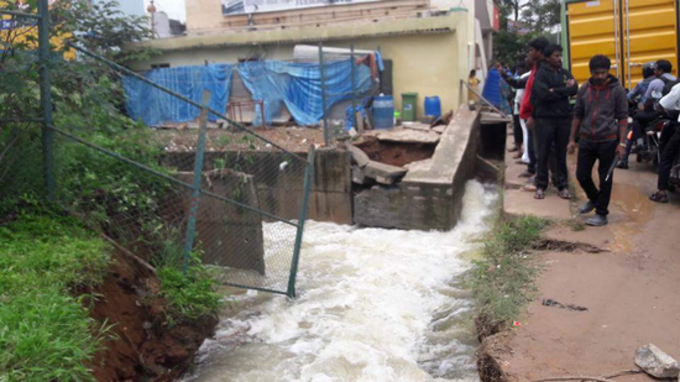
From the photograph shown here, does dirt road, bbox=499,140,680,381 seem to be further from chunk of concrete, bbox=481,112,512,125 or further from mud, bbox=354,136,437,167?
chunk of concrete, bbox=481,112,512,125

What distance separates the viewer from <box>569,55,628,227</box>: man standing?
6137 mm

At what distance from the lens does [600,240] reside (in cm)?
614

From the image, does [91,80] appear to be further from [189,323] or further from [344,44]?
[344,44]

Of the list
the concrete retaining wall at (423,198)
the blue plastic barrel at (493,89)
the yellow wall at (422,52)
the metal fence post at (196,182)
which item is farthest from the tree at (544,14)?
the metal fence post at (196,182)

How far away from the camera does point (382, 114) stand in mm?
13070

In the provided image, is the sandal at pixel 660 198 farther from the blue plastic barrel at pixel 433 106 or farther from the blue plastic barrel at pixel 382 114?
the blue plastic barrel at pixel 433 106

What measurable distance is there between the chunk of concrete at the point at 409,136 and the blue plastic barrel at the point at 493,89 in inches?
220

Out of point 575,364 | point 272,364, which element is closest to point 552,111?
point 575,364

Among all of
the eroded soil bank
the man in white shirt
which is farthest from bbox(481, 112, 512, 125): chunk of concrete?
the eroded soil bank

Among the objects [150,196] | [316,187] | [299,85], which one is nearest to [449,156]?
[316,187]

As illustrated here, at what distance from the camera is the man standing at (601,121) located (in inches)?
242

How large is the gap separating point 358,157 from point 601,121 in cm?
→ 467

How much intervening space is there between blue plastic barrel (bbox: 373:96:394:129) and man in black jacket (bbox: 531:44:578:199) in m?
5.83

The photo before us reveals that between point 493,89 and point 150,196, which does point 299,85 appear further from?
point 150,196
